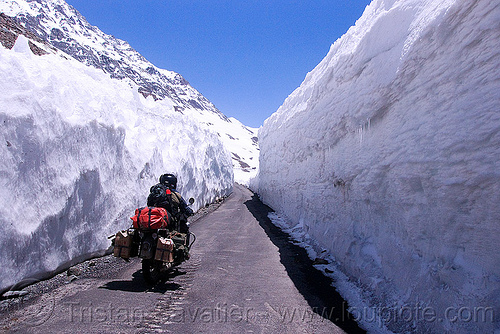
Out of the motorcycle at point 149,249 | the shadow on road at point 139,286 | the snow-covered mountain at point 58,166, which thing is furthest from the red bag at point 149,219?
the snow-covered mountain at point 58,166

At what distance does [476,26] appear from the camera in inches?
123

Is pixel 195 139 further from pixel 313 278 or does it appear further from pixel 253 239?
pixel 313 278

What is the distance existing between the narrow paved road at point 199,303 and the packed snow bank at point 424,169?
782 mm

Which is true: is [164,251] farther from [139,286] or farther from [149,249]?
[139,286]

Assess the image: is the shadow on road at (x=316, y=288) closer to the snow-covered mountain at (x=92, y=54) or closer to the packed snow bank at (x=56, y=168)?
the packed snow bank at (x=56, y=168)

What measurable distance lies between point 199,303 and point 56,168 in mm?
3263

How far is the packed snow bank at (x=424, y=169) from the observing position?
2.75 metres

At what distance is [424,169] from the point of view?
11.7 ft

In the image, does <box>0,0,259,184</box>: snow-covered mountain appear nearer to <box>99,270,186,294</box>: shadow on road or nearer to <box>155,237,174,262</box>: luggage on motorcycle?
<box>99,270,186,294</box>: shadow on road

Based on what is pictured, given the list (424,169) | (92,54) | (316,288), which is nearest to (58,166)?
(316,288)

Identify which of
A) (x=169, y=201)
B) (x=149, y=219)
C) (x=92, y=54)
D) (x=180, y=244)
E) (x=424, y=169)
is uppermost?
(x=92, y=54)

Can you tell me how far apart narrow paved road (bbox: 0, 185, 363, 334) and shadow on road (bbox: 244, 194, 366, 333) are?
0.01 metres

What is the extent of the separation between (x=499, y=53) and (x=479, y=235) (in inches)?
71.8

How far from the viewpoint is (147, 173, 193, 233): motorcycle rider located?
4.96m
